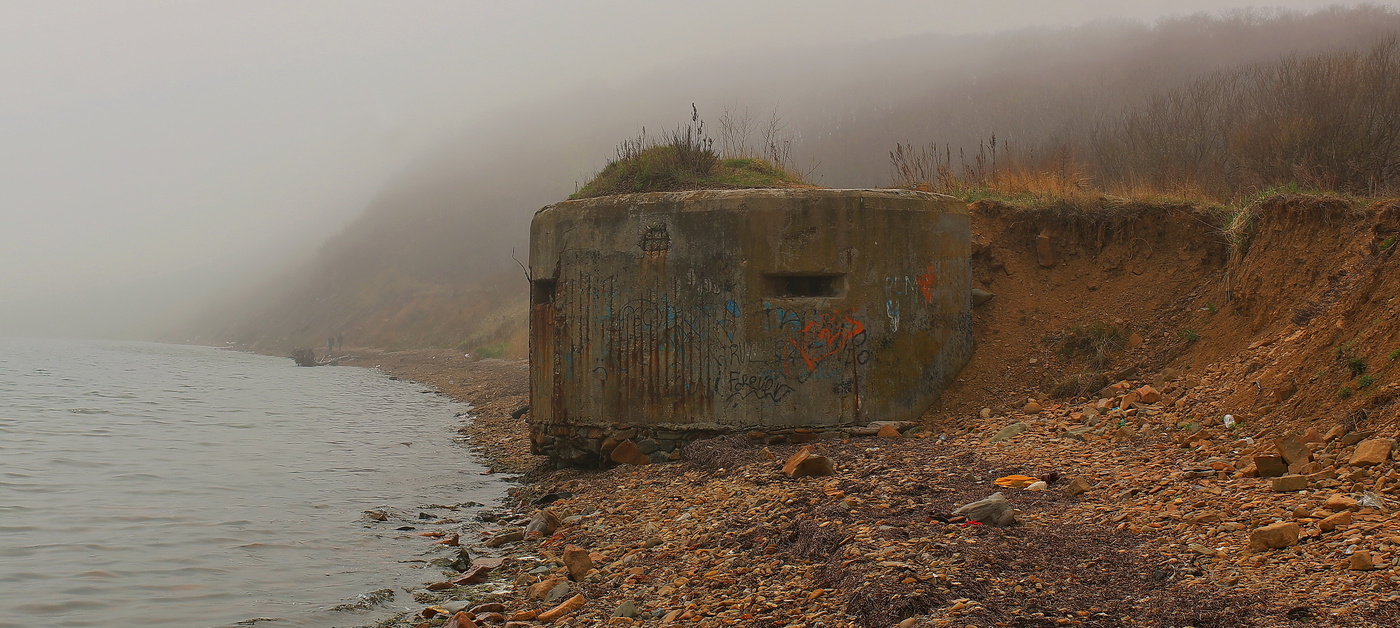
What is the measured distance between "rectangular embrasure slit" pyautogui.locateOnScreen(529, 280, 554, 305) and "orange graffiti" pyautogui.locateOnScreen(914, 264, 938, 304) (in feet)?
12.1

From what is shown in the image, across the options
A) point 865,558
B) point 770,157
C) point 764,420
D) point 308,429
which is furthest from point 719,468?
point 308,429

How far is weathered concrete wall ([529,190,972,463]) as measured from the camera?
8.71m

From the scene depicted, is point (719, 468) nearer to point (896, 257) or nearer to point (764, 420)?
point (764, 420)

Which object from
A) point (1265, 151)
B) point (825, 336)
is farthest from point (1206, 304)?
point (1265, 151)

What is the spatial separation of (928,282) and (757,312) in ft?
5.68

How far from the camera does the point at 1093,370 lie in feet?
28.9

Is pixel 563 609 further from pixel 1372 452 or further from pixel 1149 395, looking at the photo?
pixel 1149 395

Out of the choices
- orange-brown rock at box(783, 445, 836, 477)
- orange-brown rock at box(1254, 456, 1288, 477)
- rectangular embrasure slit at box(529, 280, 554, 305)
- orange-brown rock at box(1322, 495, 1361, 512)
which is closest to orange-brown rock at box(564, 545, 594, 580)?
orange-brown rock at box(783, 445, 836, 477)

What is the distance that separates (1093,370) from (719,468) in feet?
12.0

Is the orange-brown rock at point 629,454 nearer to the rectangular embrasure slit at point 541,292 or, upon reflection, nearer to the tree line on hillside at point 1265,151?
the rectangular embrasure slit at point 541,292

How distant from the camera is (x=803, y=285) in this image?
9.05 m

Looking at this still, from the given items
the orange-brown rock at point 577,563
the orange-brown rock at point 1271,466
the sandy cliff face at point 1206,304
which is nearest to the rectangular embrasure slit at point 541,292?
the orange-brown rock at point 577,563

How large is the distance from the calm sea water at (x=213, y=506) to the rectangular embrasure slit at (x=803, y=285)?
148 inches

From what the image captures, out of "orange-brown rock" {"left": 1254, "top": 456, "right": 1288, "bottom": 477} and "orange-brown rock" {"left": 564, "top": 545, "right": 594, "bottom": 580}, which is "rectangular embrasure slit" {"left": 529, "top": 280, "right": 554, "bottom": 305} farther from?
"orange-brown rock" {"left": 1254, "top": 456, "right": 1288, "bottom": 477}
